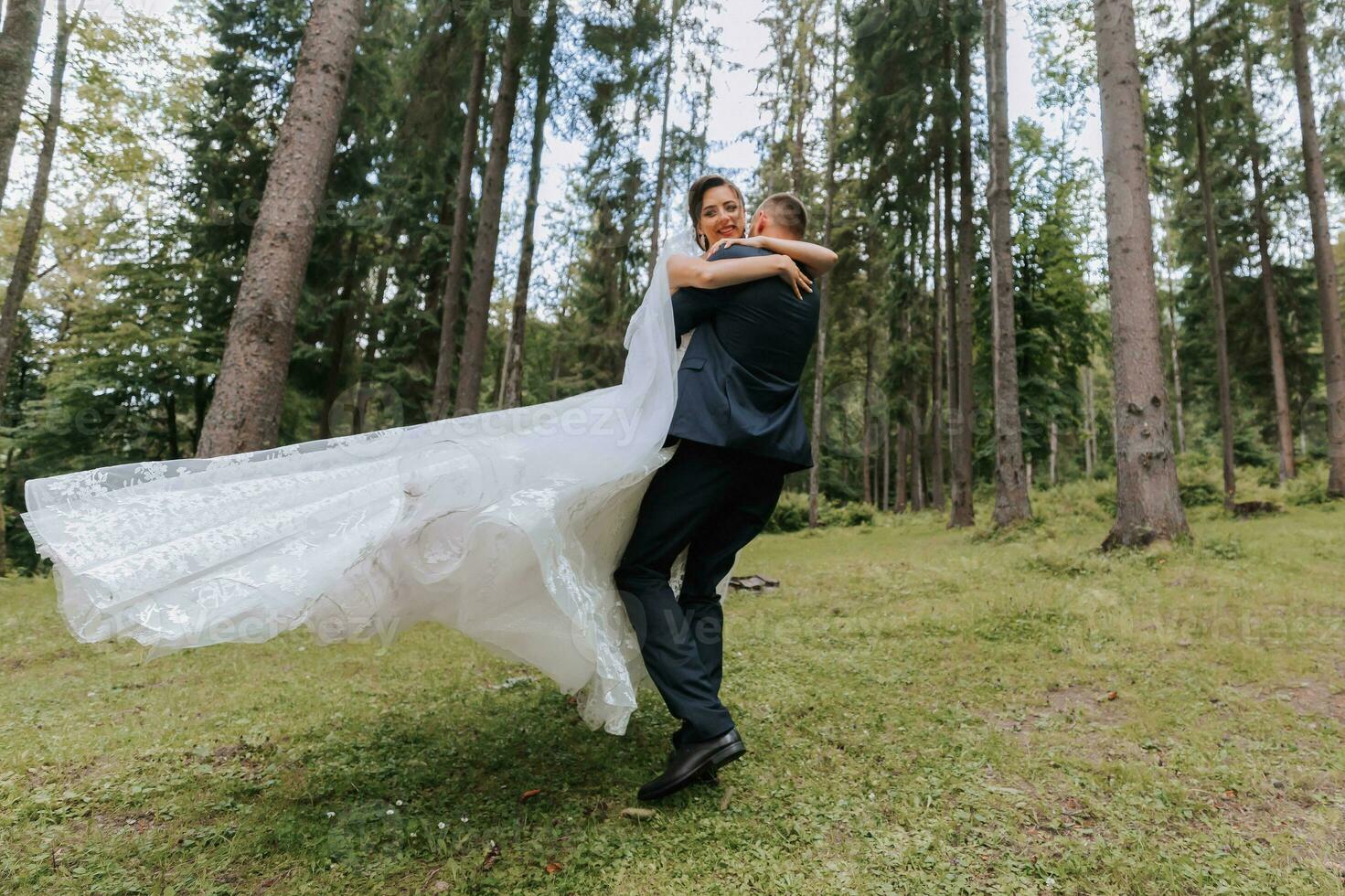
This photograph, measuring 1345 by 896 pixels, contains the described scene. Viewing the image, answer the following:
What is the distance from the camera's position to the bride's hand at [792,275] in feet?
8.57

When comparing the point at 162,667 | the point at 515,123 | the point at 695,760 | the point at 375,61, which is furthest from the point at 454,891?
the point at 375,61

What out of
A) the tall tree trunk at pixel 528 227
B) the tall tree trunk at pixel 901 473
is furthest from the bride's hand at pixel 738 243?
the tall tree trunk at pixel 901 473

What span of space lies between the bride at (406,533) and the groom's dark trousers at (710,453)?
0.07m

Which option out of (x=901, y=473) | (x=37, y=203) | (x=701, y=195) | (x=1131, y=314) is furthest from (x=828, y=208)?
(x=701, y=195)

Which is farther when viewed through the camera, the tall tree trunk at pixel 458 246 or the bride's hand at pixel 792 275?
the tall tree trunk at pixel 458 246

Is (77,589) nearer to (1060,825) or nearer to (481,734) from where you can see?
(481,734)

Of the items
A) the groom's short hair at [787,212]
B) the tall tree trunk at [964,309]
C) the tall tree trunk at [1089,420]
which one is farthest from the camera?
the tall tree trunk at [1089,420]

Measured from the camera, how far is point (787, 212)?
9.47 ft

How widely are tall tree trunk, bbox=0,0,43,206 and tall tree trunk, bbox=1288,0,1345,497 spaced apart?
681 inches

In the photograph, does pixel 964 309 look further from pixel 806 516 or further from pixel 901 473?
pixel 901 473

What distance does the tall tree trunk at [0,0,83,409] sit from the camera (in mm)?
11055

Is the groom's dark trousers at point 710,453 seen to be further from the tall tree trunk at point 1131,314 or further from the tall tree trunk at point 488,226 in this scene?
the tall tree trunk at point 488,226

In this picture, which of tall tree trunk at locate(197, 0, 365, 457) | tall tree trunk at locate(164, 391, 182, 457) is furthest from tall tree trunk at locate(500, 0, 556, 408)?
tall tree trunk at locate(164, 391, 182, 457)

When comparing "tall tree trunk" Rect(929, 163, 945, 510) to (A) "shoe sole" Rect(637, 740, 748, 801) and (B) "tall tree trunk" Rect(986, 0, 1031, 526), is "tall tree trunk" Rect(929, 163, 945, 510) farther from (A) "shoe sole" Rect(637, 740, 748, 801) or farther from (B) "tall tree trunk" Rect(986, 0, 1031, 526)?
(A) "shoe sole" Rect(637, 740, 748, 801)
